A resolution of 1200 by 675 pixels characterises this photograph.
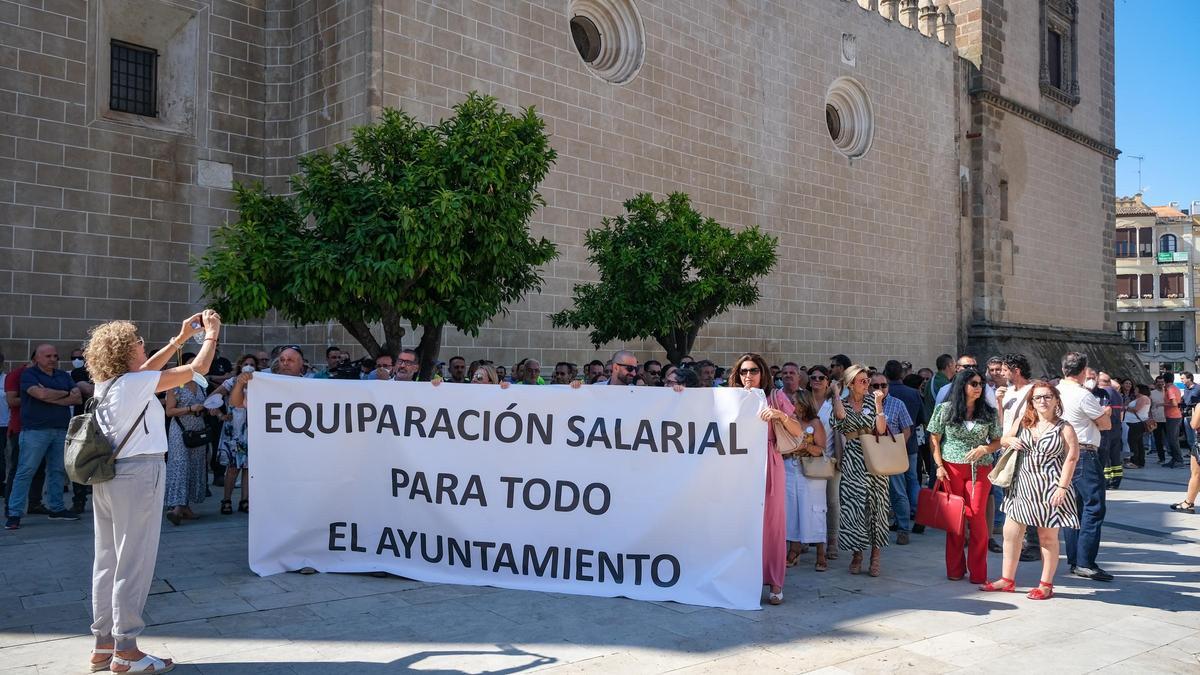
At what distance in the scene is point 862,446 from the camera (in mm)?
6984

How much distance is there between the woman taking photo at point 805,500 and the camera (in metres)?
6.92

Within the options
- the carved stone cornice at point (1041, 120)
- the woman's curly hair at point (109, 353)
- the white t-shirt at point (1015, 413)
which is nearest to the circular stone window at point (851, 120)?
the carved stone cornice at point (1041, 120)

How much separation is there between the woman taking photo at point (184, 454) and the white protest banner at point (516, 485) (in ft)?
7.76

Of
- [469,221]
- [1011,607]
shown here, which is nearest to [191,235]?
[469,221]

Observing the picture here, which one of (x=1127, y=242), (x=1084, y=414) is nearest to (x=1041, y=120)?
(x=1084, y=414)

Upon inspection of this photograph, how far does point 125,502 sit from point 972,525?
18.3 ft

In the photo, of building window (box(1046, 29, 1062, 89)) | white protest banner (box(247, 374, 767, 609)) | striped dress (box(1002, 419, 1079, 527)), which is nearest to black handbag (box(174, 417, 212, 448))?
white protest banner (box(247, 374, 767, 609))

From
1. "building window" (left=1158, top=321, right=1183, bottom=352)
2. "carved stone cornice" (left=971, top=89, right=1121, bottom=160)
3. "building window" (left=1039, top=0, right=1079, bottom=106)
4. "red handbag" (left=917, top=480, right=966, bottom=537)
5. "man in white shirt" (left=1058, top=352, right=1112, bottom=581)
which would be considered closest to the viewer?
"red handbag" (left=917, top=480, right=966, bottom=537)

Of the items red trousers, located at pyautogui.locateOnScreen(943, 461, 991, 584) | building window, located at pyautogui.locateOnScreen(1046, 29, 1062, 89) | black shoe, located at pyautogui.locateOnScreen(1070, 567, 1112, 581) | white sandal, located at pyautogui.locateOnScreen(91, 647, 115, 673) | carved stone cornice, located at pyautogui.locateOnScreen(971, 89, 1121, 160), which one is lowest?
black shoe, located at pyautogui.locateOnScreen(1070, 567, 1112, 581)

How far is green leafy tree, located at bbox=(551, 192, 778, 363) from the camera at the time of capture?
11852 millimetres

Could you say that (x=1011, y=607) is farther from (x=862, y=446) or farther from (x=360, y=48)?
(x=360, y=48)

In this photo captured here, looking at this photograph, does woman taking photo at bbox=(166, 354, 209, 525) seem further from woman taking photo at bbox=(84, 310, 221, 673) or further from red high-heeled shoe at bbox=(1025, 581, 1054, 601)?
red high-heeled shoe at bbox=(1025, 581, 1054, 601)

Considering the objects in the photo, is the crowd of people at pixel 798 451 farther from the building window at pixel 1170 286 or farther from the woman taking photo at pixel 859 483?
the building window at pixel 1170 286

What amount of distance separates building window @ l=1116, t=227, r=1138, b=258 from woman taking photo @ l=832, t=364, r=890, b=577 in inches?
2466
